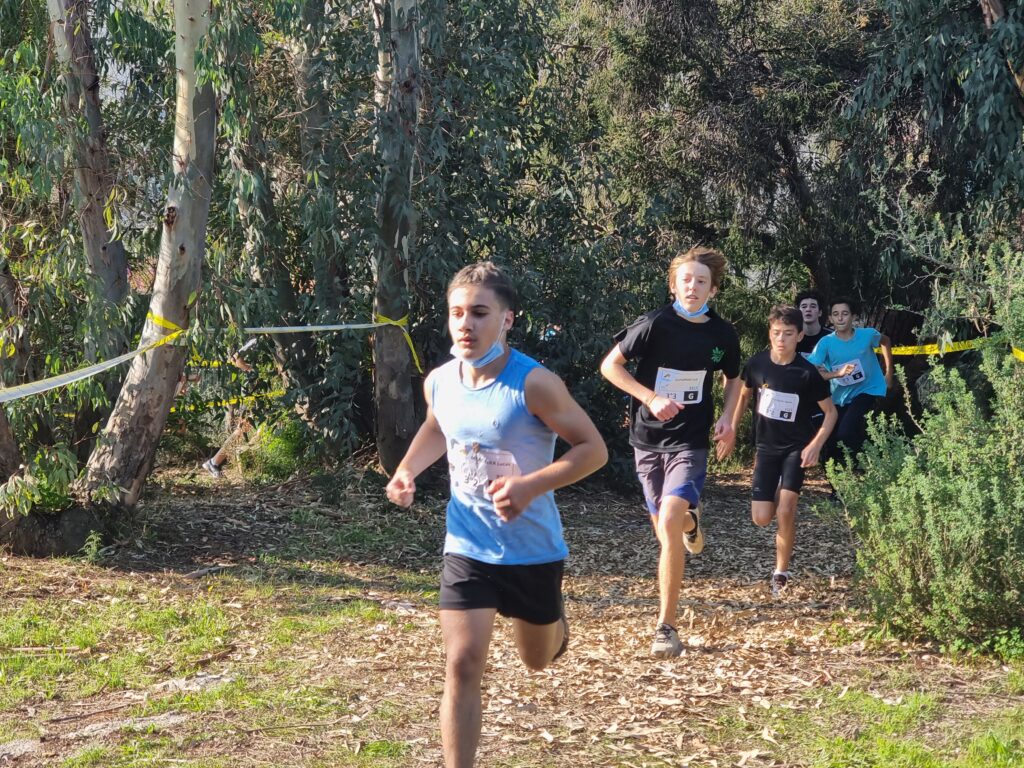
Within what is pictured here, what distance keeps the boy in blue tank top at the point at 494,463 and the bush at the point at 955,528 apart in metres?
2.41

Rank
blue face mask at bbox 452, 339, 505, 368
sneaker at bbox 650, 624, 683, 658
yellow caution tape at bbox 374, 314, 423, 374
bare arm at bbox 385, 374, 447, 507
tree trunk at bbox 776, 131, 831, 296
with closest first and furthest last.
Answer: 1. blue face mask at bbox 452, 339, 505, 368
2. bare arm at bbox 385, 374, 447, 507
3. sneaker at bbox 650, 624, 683, 658
4. yellow caution tape at bbox 374, 314, 423, 374
5. tree trunk at bbox 776, 131, 831, 296

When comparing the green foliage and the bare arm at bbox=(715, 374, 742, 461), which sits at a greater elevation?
the bare arm at bbox=(715, 374, 742, 461)

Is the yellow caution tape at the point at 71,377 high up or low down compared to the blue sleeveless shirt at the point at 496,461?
up

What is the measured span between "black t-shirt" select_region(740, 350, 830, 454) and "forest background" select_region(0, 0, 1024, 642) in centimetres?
55

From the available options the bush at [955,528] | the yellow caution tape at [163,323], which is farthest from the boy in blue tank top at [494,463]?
the yellow caution tape at [163,323]

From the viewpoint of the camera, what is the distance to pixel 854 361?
29.7ft

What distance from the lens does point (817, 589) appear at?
7.59m

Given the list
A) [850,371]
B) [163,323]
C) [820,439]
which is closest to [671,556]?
[820,439]

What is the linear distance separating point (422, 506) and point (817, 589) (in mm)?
3473

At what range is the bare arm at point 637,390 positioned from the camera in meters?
5.69

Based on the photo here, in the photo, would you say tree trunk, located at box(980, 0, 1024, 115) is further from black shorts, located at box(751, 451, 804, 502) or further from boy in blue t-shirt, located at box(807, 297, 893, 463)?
black shorts, located at box(751, 451, 804, 502)

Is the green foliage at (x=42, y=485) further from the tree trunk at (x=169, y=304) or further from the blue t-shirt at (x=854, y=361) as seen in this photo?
the blue t-shirt at (x=854, y=361)

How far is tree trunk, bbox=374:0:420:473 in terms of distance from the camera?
9047 mm

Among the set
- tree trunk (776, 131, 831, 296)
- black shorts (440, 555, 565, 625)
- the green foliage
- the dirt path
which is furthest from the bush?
tree trunk (776, 131, 831, 296)
